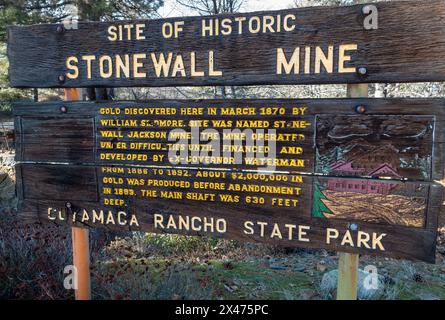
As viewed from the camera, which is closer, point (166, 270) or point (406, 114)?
point (406, 114)

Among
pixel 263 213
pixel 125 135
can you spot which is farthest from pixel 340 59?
pixel 125 135

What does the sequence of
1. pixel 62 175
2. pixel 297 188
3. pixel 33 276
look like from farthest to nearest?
pixel 33 276, pixel 62 175, pixel 297 188

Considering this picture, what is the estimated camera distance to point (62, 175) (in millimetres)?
2645

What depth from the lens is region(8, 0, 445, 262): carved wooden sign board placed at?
2.02 m

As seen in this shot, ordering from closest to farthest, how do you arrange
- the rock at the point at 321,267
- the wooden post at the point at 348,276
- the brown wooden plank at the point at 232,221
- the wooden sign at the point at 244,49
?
1. the wooden sign at the point at 244,49
2. the brown wooden plank at the point at 232,221
3. the wooden post at the point at 348,276
4. the rock at the point at 321,267

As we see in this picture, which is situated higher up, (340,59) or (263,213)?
(340,59)

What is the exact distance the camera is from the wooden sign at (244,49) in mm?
1988

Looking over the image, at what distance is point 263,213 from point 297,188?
28cm

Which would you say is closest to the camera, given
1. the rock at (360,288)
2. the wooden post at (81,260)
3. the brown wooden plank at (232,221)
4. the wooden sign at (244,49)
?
the wooden sign at (244,49)

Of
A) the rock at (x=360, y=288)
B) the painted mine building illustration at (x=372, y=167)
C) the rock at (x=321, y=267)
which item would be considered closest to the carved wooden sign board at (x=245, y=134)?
the painted mine building illustration at (x=372, y=167)

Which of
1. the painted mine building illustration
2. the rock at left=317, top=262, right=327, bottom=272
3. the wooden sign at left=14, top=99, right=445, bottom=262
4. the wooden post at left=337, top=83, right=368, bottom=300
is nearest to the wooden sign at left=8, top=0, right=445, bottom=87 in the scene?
the wooden sign at left=14, top=99, right=445, bottom=262

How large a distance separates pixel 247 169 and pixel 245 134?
0.75 ft

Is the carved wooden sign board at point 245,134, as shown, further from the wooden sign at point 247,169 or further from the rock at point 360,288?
the rock at point 360,288
